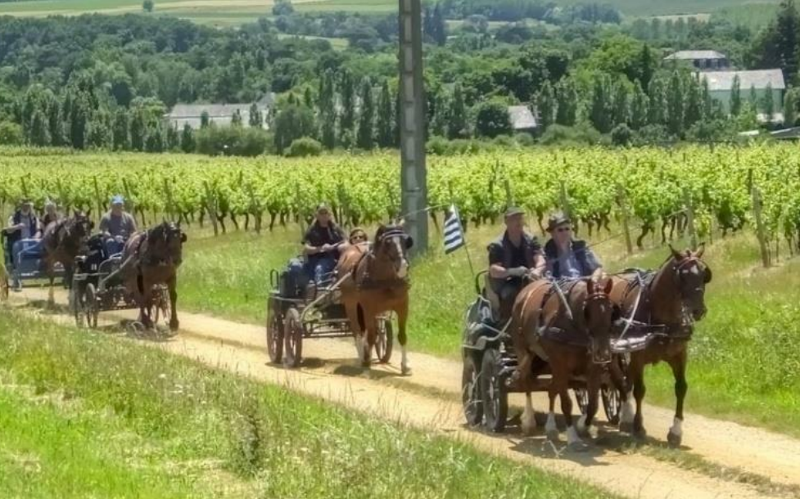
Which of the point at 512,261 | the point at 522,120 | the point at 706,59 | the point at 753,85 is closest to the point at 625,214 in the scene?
the point at 512,261

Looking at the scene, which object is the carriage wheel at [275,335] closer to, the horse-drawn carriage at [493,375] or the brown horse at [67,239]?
the horse-drawn carriage at [493,375]

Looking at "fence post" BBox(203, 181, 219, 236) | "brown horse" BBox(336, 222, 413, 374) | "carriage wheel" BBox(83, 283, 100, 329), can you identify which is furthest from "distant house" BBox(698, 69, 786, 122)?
"brown horse" BBox(336, 222, 413, 374)

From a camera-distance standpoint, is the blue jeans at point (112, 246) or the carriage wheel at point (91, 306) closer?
the carriage wheel at point (91, 306)

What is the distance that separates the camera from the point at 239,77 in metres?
190

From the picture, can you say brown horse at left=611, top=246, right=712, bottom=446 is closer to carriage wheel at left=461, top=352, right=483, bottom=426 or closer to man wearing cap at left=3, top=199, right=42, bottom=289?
carriage wheel at left=461, top=352, right=483, bottom=426

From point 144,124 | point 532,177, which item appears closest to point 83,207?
point 532,177

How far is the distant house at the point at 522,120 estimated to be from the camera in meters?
102

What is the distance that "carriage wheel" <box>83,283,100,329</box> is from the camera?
24781mm

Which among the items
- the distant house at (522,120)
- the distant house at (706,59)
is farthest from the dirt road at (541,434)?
the distant house at (706,59)

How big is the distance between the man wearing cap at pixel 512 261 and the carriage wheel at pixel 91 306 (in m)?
10.4

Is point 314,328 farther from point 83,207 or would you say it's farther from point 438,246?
point 83,207

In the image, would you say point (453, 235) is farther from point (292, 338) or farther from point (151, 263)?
point (151, 263)

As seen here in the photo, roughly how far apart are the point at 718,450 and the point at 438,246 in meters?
18.2

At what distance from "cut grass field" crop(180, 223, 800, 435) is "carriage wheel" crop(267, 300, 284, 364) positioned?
2.02 meters
